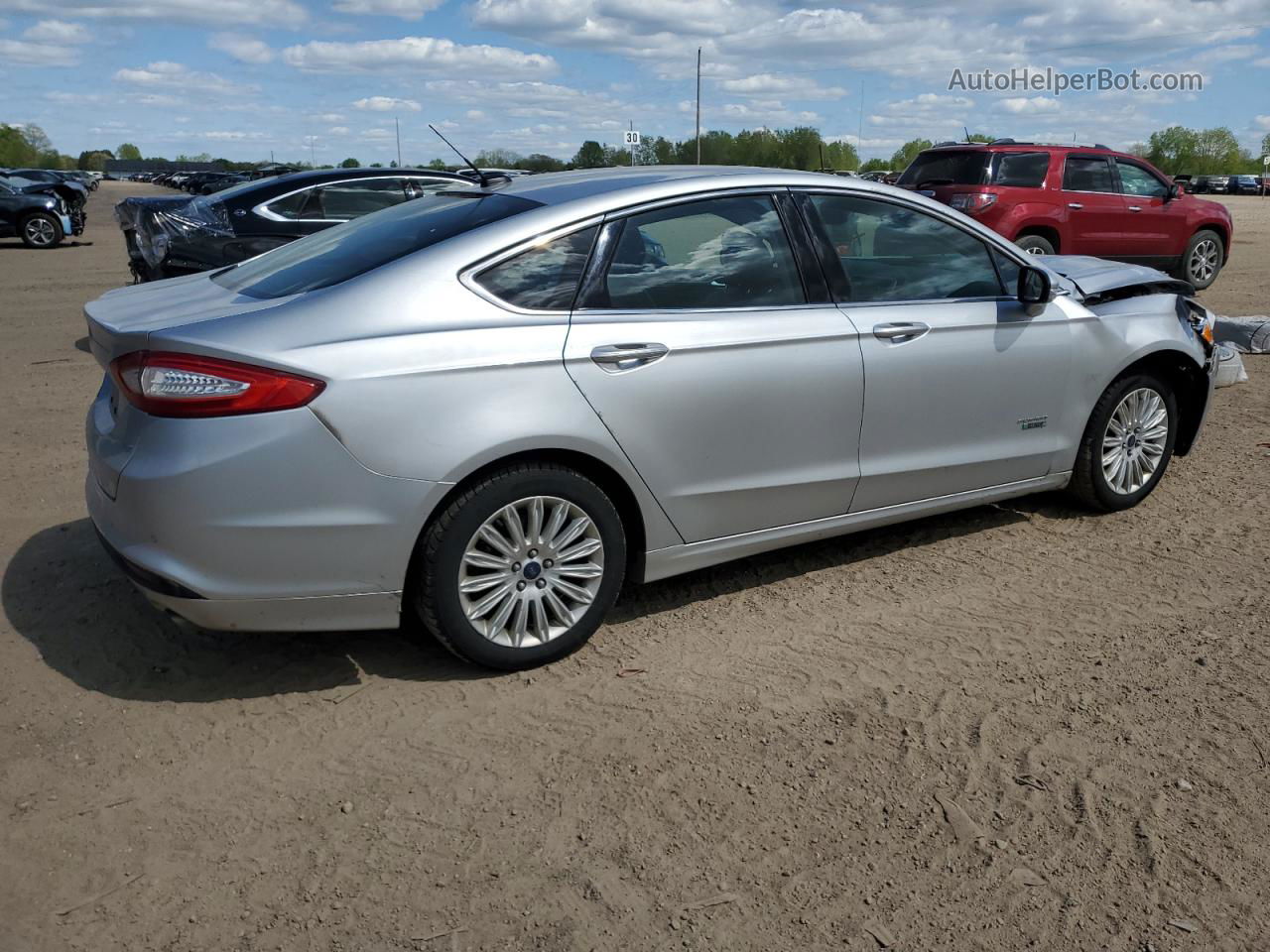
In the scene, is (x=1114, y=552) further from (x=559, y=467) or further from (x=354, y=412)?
(x=354, y=412)

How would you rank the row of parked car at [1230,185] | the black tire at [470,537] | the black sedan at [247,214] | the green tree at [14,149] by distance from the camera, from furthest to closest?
the green tree at [14,149], the row of parked car at [1230,185], the black sedan at [247,214], the black tire at [470,537]

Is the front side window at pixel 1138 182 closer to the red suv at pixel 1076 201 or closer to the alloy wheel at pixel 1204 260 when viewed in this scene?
the red suv at pixel 1076 201

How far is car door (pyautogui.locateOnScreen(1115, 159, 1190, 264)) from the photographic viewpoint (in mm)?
14555

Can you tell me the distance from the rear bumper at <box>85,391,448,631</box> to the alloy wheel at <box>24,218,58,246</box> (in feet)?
74.9

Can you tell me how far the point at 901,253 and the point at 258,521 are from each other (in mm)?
2810

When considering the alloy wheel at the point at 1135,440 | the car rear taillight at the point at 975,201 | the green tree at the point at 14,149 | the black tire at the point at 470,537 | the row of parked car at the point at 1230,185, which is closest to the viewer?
the black tire at the point at 470,537

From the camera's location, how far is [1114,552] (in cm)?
504

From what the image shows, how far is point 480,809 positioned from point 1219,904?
1875mm

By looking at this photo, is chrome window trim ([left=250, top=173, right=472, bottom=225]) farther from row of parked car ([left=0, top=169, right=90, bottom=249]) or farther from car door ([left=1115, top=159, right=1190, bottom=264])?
row of parked car ([left=0, top=169, right=90, bottom=249])

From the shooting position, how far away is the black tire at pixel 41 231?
23.2 m

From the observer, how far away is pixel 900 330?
4492 mm

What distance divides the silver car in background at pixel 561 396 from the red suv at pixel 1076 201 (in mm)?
8934

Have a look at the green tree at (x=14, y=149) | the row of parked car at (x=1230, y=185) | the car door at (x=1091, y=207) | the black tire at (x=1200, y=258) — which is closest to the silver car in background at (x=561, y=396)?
the car door at (x=1091, y=207)

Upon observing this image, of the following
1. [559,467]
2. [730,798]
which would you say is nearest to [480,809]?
[730,798]
